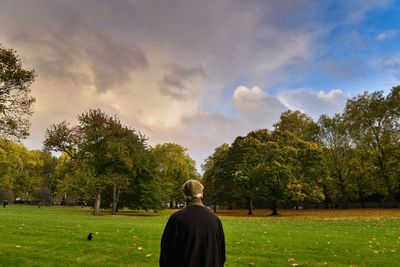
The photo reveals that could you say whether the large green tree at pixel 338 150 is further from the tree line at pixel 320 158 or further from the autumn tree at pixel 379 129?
the autumn tree at pixel 379 129

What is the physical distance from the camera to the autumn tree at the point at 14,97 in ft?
71.3

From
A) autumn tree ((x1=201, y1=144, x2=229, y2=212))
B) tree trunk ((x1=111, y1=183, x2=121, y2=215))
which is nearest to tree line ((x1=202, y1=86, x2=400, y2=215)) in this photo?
autumn tree ((x1=201, y1=144, x2=229, y2=212))

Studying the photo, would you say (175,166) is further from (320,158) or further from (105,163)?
(320,158)

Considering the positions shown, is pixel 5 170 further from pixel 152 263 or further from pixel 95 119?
pixel 152 263

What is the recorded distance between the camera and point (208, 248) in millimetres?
3408

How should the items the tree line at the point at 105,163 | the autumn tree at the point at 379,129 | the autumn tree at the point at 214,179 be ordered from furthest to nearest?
the autumn tree at the point at 214,179
the autumn tree at the point at 379,129
the tree line at the point at 105,163

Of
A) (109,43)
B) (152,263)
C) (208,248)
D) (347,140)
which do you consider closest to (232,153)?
(347,140)

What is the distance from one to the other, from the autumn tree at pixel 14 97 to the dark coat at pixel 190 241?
80.4 feet

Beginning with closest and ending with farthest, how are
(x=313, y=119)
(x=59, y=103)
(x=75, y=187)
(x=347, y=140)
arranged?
(x=59, y=103) < (x=75, y=187) < (x=347, y=140) < (x=313, y=119)

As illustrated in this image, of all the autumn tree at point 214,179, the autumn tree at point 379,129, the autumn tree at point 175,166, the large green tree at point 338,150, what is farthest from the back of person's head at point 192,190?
the autumn tree at point 175,166

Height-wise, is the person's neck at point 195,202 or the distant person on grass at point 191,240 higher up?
the person's neck at point 195,202

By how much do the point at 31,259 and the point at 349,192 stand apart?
6125 centimetres

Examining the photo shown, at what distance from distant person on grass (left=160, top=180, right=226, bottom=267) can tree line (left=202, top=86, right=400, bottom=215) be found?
33.7 m

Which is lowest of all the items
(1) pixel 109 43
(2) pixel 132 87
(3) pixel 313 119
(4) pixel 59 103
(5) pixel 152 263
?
(5) pixel 152 263
